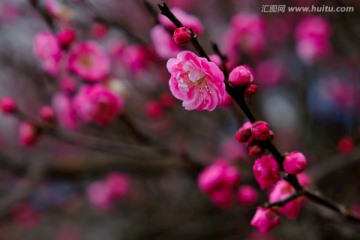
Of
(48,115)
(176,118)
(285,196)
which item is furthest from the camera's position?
(176,118)

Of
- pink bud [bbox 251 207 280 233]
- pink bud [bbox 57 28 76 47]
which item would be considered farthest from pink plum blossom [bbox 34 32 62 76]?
pink bud [bbox 251 207 280 233]

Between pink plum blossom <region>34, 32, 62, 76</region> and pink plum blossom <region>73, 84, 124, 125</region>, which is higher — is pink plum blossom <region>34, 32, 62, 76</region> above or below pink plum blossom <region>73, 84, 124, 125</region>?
above

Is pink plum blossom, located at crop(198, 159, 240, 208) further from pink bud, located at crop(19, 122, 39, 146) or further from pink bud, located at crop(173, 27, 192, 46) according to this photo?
pink bud, located at crop(173, 27, 192, 46)

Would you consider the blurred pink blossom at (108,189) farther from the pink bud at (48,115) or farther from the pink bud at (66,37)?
the pink bud at (66,37)

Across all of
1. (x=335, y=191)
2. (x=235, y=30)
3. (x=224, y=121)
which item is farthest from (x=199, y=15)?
(x=335, y=191)

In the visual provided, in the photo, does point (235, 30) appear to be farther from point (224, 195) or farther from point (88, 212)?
point (88, 212)

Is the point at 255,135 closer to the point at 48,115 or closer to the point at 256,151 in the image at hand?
the point at 256,151

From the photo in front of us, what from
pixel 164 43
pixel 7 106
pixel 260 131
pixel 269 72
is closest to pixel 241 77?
pixel 260 131
